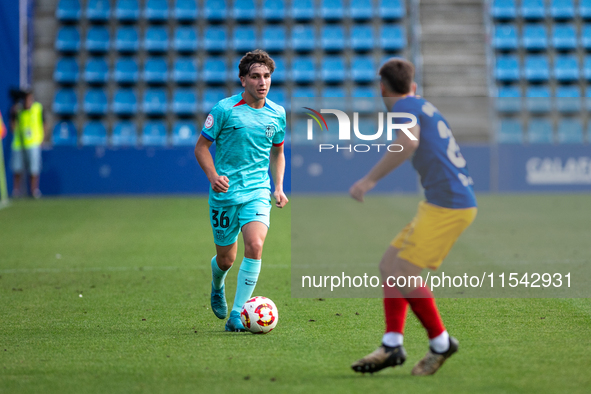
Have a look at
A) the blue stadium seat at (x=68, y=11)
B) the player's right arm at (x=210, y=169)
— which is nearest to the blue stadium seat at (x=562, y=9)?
the blue stadium seat at (x=68, y=11)

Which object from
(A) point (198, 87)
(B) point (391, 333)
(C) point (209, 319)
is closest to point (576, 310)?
(B) point (391, 333)

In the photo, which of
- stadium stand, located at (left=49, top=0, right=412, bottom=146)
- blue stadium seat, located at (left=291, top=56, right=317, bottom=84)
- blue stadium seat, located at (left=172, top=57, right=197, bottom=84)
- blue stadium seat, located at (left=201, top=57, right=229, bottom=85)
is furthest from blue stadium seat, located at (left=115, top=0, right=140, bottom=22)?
blue stadium seat, located at (left=291, top=56, right=317, bottom=84)

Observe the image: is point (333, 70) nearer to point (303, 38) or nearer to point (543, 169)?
point (303, 38)

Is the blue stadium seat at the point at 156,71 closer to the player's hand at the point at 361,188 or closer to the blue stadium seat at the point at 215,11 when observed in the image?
the blue stadium seat at the point at 215,11

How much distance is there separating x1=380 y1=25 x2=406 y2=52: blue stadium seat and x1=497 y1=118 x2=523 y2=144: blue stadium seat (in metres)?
3.49

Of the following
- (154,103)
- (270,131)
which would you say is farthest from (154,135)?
(270,131)

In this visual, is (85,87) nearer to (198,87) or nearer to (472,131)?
(198,87)

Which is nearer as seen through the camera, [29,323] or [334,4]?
[29,323]

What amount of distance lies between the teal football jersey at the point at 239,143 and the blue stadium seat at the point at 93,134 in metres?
15.5

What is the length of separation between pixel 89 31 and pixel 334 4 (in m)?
6.87

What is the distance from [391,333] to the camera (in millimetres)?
3729

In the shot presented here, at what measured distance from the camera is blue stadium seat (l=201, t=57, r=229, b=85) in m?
20.1

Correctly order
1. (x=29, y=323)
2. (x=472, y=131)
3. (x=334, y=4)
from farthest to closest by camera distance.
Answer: (x=334, y=4), (x=472, y=131), (x=29, y=323)

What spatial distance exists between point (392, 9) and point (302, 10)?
2540 mm
